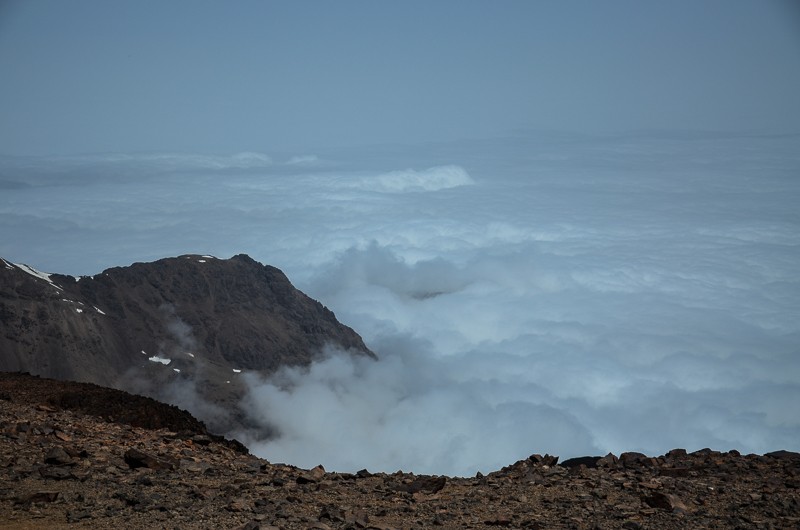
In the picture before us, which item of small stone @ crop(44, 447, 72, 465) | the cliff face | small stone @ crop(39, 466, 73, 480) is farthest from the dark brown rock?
the cliff face

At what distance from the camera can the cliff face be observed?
139250 mm

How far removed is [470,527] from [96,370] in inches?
5666

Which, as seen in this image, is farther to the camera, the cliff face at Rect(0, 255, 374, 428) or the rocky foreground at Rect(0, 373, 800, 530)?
the cliff face at Rect(0, 255, 374, 428)

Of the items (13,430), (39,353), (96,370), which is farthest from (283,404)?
(13,430)

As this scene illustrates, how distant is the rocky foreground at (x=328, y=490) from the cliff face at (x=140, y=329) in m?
128

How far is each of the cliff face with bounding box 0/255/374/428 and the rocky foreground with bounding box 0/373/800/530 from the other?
12754 centimetres

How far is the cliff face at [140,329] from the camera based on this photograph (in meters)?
139

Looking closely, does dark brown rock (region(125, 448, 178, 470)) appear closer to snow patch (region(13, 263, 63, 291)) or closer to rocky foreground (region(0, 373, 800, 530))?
rocky foreground (region(0, 373, 800, 530))

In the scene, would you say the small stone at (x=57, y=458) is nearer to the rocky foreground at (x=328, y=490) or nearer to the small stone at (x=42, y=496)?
the rocky foreground at (x=328, y=490)

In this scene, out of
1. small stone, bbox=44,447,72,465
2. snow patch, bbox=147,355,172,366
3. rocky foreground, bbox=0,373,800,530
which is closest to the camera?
rocky foreground, bbox=0,373,800,530

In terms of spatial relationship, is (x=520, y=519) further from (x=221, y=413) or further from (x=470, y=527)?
(x=221, y=413)

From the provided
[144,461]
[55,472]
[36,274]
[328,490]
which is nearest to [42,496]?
[55,472]

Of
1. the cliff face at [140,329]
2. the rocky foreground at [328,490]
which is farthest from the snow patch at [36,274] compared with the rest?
the rocky foreground at [328,490]

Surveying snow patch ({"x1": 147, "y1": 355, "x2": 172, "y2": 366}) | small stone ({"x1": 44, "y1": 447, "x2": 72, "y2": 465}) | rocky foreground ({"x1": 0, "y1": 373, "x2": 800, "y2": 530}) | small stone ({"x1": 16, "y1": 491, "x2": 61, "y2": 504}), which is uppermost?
small stone ({"x1": 16, "y1": 491, "x2": 61, "y2": 504})
